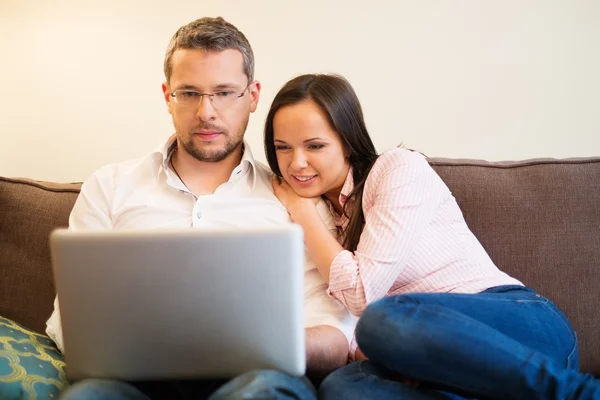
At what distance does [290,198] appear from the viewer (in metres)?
1.52

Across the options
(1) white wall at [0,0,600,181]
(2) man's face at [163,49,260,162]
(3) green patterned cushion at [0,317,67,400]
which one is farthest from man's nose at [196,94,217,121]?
(3) green patterned cushion at [0,317,67,400]

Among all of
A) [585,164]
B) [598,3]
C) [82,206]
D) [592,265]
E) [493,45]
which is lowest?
[592,265]

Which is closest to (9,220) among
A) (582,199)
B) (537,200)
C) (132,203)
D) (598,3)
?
(132,203)

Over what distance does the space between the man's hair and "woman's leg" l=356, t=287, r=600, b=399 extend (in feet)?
2.59

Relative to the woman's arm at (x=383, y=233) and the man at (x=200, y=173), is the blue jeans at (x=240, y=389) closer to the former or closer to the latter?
the woman's arm at (x=383, y=233)

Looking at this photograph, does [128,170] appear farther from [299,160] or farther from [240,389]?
[240,389]

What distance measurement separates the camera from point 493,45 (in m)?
1.98

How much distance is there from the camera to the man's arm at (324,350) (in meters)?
1.29

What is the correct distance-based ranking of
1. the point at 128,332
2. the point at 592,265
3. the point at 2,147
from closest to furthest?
the point at 128,332
the point at 592,265
the point at 2,147

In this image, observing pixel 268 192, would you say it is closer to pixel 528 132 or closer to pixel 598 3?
pixel 528 132

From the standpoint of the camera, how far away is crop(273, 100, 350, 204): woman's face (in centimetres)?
145

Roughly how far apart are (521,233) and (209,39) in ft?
3.03

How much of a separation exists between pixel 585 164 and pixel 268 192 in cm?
83

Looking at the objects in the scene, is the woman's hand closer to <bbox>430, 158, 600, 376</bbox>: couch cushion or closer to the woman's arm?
the woman's arm
